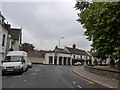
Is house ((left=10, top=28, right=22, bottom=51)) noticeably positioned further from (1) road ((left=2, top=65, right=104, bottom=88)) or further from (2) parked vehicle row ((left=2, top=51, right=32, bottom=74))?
(1) road ((left=2, top=65, right=104, bottom=88))

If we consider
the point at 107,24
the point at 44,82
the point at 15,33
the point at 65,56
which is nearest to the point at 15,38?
the point at 15,33

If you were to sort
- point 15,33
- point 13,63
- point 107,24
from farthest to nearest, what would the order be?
point 15,33, point 13,63, point 107,24

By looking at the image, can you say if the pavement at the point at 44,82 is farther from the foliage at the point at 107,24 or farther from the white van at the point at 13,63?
the foliage at the point at 107,24

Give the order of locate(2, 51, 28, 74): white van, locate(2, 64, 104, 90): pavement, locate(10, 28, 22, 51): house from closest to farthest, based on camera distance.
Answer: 1. locate(2, 64, 104, 90): pavement
2. locate(2, 51, 28, 74): white van
3. locate(10, 28, 22, 51): house

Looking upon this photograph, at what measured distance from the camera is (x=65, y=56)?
74.5 m

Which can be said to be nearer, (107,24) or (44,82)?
(107,24)

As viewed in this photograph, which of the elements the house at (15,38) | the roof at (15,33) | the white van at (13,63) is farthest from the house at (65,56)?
the white van at (13,63)

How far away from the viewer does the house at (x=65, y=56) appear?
70.2m

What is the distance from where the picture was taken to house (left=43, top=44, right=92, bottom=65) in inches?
2766

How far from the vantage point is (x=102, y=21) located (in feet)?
40.7

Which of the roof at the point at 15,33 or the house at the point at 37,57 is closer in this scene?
the roof at the point at 15,33

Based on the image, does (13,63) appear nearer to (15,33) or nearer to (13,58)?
(13,58)

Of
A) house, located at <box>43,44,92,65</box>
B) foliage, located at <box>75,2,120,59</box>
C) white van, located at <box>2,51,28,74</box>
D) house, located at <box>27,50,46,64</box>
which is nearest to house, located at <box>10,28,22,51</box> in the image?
house, located at <box>43,44,92,65</box>

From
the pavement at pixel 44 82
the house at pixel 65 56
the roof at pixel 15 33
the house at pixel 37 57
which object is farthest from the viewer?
the house at pixel 37 57
